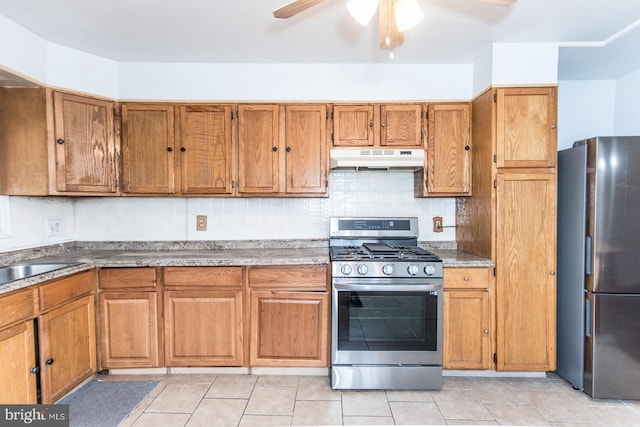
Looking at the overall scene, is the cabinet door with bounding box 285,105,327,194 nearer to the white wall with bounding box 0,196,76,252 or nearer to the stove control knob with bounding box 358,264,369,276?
the stove control knob with bounding box 358,264,369,276

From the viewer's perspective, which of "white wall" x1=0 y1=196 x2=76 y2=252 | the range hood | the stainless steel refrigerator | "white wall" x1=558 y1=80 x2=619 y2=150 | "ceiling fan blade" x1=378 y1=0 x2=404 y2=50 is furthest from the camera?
"white wall" x1=558 y1=80 x2=619 y2=150

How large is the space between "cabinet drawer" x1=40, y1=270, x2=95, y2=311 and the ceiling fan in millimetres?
2025

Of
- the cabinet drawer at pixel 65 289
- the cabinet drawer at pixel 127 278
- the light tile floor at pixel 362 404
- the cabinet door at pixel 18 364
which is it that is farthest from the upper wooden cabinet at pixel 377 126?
the cabinet door at pixel 18 364

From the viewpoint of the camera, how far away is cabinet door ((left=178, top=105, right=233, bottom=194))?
2713mm

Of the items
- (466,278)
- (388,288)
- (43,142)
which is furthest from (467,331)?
(43,142)

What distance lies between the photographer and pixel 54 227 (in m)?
2.74

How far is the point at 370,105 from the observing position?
2746 millimetres

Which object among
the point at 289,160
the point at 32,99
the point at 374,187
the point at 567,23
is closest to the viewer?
the point at 567,23

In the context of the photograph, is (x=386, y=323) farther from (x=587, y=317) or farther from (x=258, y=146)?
(x=258, y=146)

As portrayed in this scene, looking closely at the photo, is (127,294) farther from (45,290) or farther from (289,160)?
(289,160)

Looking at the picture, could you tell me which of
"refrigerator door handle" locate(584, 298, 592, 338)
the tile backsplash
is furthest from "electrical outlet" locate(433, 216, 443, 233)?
"refrigerator door handle" locate(584, 298, 592, 338)

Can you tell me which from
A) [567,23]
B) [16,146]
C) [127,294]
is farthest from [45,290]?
[567,23]

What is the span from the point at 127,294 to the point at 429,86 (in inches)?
113

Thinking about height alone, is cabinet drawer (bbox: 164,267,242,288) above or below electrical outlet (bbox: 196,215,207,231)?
below
